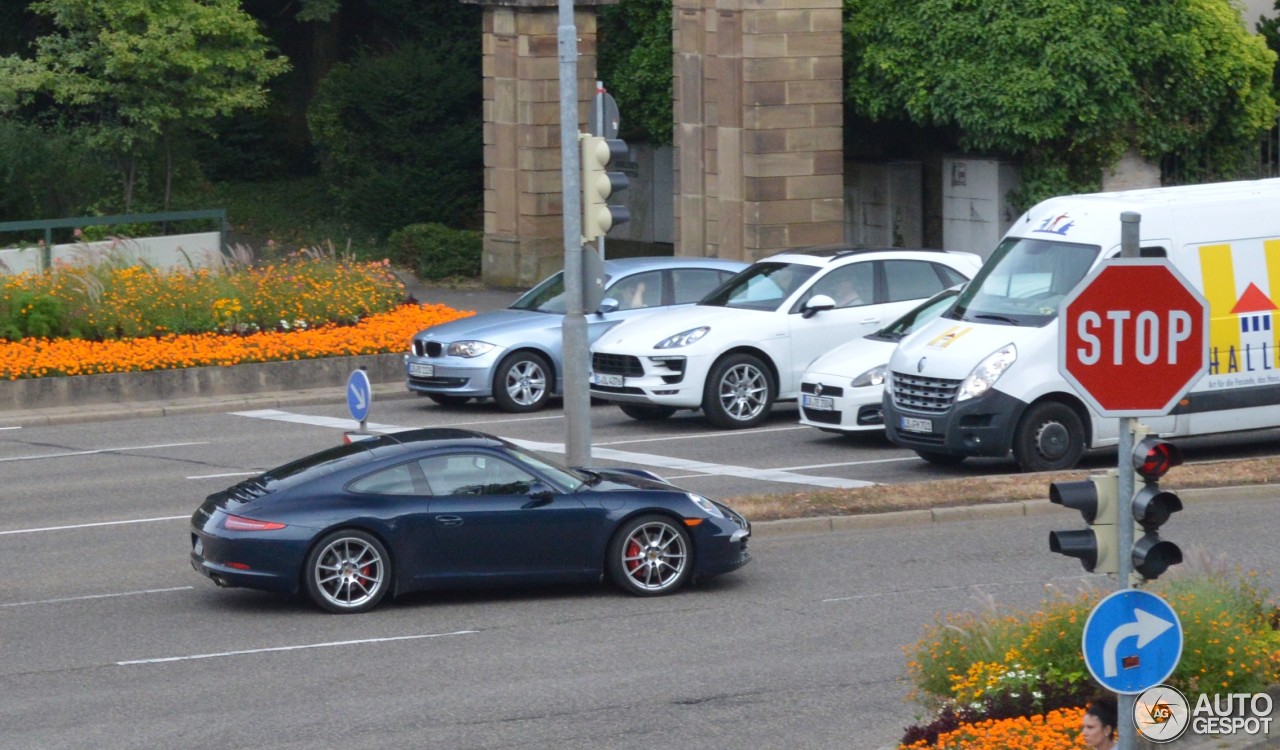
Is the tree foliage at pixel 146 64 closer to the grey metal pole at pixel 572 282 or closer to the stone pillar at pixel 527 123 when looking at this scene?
the stone pillar at pixel 527 123

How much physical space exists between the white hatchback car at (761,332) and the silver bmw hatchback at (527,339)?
1289 millimetres

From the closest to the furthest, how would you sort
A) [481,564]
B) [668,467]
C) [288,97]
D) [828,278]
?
[481,564] → [668,467] → [828,278] → [288,97]

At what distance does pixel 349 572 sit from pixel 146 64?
23.0 metres

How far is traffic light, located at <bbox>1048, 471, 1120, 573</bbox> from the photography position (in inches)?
279

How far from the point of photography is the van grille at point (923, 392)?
52.7 ft

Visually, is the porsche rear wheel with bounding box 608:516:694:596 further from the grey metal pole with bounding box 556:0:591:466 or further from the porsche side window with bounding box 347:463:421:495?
the grey metal pole with bounding box 556:0:591:466

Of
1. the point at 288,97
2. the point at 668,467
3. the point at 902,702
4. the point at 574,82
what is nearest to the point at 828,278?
the point at 668,467

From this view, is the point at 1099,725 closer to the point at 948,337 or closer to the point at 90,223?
the point at 948,337

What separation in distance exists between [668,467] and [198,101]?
19705 millimetres

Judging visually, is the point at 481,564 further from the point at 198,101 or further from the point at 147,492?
the point at 198,101

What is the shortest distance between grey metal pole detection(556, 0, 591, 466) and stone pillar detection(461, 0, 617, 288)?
17.8 m

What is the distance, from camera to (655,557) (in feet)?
42.0

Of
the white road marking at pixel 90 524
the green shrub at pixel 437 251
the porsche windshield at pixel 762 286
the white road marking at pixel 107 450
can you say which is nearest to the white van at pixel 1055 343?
the porsche windshield at pixel 762 286

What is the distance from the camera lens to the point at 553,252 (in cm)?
3441
